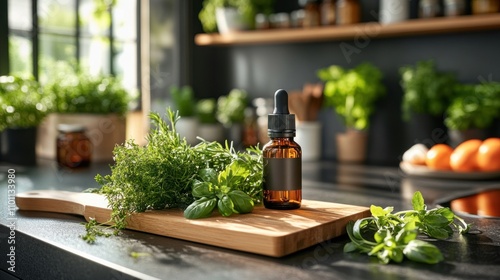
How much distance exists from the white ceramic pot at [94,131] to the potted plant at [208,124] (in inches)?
22.2

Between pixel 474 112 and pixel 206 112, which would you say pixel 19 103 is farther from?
pixel 474 112

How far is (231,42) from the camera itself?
272 cm

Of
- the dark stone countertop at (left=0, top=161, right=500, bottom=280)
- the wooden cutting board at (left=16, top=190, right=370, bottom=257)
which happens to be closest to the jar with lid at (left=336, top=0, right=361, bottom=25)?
the dark stone countertop at (left=0, top=161, right=500, bottom=280)

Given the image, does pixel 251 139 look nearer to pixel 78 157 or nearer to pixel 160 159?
pixel 78 157

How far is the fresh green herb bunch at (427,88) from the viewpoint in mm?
2158

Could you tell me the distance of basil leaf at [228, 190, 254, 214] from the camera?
35.8 inches

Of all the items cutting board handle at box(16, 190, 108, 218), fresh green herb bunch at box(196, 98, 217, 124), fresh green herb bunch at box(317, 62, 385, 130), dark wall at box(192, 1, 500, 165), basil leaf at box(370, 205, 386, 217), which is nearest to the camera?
basil leaf at box(370, 205, 386, 217)

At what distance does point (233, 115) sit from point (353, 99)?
0.58 metres

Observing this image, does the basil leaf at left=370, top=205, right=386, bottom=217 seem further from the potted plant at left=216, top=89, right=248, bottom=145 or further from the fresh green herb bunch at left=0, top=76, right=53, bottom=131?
the potted plant at left=216, top=89, right=248, bottom=145

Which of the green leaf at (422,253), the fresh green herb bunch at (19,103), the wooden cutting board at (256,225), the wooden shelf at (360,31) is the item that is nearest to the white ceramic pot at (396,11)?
the wooden shelf at (360,31)

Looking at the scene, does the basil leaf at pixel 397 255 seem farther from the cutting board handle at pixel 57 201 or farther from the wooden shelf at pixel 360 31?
the wooden shelf at pixel 360 31

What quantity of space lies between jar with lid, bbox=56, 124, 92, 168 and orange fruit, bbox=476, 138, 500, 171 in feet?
4.10

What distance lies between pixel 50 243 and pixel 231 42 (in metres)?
1.95

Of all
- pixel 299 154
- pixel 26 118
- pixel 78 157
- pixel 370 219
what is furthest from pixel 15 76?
pixel 370 219
